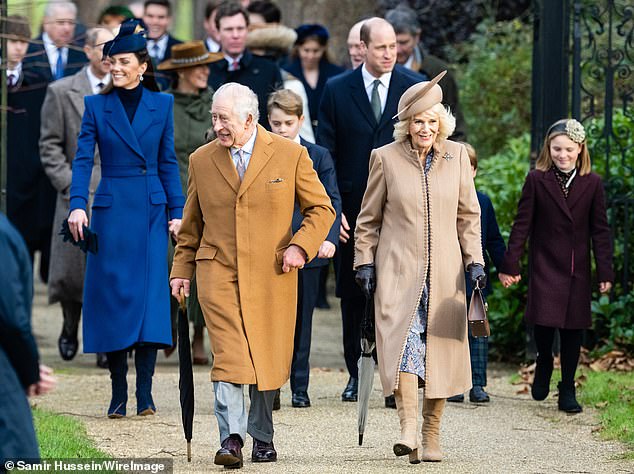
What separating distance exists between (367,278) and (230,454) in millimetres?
1091

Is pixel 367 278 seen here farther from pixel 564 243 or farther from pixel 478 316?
pixel 564 243

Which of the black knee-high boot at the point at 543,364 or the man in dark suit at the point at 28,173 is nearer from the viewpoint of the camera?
the black knee-high boot at the point at 543,364

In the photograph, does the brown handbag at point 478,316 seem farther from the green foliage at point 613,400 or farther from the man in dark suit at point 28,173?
the man in dark suit at point 28,173

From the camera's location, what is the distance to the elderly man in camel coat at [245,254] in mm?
7094

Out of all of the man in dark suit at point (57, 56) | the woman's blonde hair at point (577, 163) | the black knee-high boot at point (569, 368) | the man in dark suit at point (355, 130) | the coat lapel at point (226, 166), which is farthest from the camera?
the man in dark suit at point (57, 56)

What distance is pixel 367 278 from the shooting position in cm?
738

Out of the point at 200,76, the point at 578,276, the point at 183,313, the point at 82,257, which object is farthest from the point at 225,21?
the point at 183,313

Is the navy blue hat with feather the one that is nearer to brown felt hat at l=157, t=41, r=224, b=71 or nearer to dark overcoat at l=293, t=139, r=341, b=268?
dark overcoat at l=293, t=139, r=341, b=268

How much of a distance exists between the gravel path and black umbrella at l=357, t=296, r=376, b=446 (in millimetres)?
229

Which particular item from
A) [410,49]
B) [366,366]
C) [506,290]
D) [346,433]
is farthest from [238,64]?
[366,366]

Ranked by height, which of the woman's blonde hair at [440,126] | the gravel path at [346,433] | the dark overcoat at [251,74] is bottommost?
the gravel path at [346,433]

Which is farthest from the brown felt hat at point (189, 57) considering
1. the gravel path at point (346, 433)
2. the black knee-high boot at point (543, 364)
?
the black knee-high boot at point (543, 364)

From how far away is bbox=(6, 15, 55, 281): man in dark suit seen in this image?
1268cm

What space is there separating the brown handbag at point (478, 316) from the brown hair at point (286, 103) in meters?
1.88
